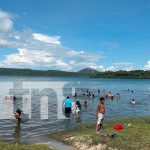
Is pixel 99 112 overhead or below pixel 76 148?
overhead

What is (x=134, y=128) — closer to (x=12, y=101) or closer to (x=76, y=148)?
(x=76, y=148)

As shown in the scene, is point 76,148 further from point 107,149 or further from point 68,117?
point 68,117

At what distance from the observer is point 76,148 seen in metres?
22.6

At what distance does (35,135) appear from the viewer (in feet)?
88.9

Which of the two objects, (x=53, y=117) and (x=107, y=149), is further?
(x=53, y=117)

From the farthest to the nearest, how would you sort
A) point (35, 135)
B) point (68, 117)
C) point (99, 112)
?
1. point (68, 117)
2. point (35, 135)
3. point (99, 112)

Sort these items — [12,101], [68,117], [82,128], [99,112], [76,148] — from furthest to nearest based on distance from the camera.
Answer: [12,101], [68,117], [82,128], [99,112], [76,148]

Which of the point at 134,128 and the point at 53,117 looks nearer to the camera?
the point at 134,128

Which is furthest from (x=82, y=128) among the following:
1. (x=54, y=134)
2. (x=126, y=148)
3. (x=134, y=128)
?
(x=126, y=148)

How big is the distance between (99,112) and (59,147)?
4220 mm

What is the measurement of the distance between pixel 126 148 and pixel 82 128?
8.74 m

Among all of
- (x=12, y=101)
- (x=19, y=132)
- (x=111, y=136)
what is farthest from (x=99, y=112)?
(x=12, y=101)

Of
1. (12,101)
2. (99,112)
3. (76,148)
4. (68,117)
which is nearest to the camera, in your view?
(76,148)

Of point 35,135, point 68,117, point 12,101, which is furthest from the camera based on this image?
point 12,101
